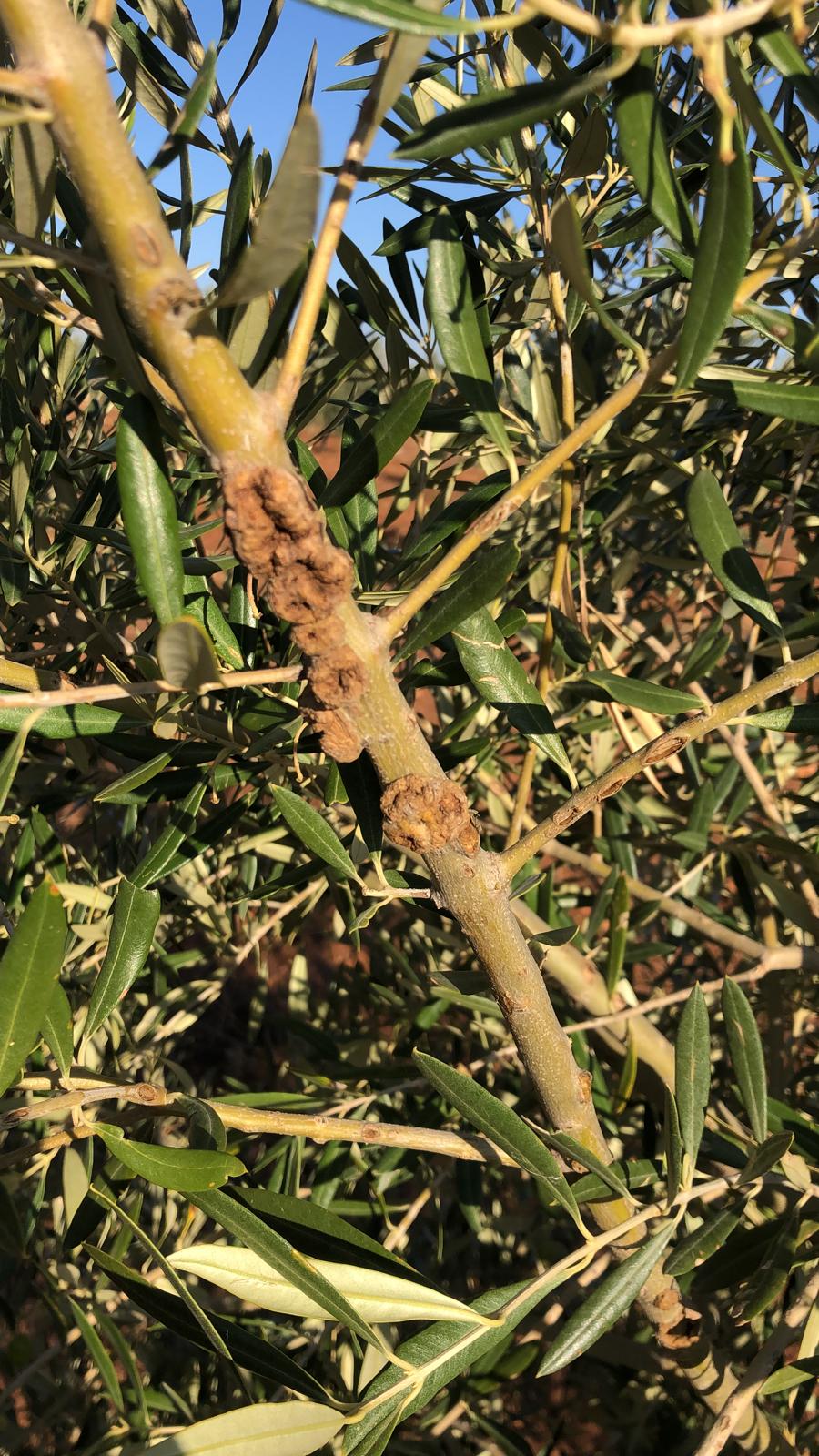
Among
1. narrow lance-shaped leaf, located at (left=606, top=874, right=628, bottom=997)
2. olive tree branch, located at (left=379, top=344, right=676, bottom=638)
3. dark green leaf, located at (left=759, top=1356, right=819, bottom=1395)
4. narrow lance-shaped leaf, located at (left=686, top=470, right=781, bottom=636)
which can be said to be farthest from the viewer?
narrow lance-shaped leaf, located at (left=606, top=874, right=628, bottom=997)

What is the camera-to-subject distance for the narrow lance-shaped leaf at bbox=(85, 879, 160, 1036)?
518mm

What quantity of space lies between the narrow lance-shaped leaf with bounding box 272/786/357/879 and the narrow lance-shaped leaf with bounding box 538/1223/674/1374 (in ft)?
0.83

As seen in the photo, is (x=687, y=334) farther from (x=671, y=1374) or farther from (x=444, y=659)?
(x=671, y=1374)

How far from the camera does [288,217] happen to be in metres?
0.27

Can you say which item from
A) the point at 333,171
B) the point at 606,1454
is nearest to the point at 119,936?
the point at 333,171

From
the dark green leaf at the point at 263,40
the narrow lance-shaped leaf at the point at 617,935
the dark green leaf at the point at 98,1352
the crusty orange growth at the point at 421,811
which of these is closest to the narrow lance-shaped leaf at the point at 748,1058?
the narrow lance-shaped leaf at the point at 617,935

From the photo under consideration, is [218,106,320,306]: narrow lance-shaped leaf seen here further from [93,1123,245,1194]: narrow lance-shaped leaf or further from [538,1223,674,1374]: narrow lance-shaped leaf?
[538,1223,674,1374]: narrow lance-shaped leaf

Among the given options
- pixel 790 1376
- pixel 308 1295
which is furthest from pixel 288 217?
pixel 790 1376

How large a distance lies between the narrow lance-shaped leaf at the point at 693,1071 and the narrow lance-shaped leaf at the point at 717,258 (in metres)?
0.36

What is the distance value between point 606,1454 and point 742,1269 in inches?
31.0

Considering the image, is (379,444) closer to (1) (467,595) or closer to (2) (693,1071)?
(1) (467,595)

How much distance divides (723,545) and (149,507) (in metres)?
0.27

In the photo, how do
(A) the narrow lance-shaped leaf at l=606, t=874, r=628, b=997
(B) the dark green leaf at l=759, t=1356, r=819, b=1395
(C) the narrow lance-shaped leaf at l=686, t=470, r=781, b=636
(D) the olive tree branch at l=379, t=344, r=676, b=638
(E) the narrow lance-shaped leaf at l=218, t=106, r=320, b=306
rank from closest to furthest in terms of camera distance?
1. (E) the narrow lance-shaped leaf at l=218, t=106, r=320, b=306
2. (D) the olive tree branch at l=379, t=344, r=676, b=638
3. (C) the narrow lance-shaped leaf at l=686, t=470, r=781, b=636
4. (B) the dark green leaf at l=759, t=1356, r=819, b=1395
5. (A) the narrow lance-shaped leaf at l=606, t=874, r=628, b=997

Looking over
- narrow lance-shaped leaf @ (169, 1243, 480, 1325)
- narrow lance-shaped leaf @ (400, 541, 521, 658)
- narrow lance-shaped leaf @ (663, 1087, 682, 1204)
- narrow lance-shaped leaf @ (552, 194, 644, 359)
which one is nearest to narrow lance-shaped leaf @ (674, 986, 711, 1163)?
narrow lance-shaped leaf @ (663, 1087, 682, 1204)
